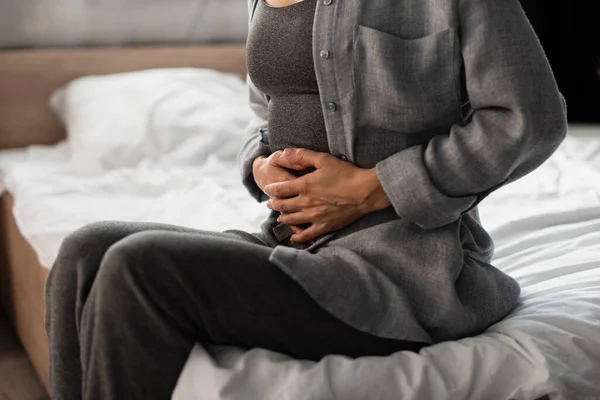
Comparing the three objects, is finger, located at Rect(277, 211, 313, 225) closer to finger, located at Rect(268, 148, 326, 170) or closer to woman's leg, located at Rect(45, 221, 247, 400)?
finger, located at Rect(268, 148, 326, 170)

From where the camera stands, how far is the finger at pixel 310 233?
1142 millimetres

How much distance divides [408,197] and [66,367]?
0.50m

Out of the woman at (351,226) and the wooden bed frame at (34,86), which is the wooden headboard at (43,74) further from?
the woman at (351,226)

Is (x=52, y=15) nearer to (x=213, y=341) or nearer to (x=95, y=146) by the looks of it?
(x=95, y=146)

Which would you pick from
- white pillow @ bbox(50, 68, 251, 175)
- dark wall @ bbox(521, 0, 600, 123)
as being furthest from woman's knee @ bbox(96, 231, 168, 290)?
dark wall @ bbox(521, 0, 600, 123)

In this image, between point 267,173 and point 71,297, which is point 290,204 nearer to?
point 267,173

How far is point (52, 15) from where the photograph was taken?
252cm

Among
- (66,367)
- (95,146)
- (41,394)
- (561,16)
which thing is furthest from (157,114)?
(561,16)

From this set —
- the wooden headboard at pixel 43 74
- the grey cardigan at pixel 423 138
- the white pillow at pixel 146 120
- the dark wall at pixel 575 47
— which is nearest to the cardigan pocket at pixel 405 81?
the grey cardigan at pixel 423 138

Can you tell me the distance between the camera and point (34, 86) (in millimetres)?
2441

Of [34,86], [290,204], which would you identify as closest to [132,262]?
[290,204]

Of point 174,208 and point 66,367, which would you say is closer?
point 66,367

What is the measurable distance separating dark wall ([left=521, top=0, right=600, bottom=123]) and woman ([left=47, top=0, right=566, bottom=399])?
205 cm

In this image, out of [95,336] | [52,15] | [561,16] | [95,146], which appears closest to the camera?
[95,336]
